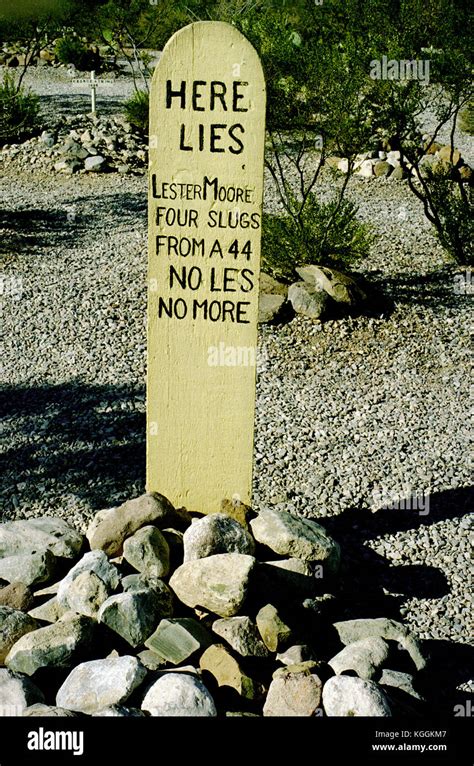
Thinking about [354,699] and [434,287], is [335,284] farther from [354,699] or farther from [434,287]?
[354,699]

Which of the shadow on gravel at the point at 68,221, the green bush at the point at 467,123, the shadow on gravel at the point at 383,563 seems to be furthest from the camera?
the green bush at the point at 467,123

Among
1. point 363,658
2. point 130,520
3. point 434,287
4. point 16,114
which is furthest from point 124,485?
point 16,114

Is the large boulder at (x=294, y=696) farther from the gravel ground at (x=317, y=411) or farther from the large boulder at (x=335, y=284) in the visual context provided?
the large boulder at (x=335, y=284)

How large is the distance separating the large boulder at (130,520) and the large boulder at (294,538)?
0.39m

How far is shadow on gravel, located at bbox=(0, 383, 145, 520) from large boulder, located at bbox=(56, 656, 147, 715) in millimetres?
1726

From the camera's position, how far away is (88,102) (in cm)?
1584

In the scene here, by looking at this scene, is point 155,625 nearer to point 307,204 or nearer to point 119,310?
point 119,310

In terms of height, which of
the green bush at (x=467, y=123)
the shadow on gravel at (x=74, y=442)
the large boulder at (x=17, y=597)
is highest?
the green bush at (x=467, y=123)

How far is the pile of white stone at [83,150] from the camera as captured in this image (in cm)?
1173

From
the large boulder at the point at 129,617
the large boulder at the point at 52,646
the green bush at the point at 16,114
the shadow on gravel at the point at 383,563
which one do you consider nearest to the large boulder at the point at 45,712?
the large boulder at the point at 52,646

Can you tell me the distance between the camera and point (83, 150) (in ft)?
39.8

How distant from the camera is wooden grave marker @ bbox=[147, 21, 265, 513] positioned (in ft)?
11.1

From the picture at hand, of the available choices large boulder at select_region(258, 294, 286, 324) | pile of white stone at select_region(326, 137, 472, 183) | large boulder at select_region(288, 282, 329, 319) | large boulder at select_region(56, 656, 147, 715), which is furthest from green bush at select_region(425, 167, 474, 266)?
large boulder at select_region(56, 656, 147, 715)

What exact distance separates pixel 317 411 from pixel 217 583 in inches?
97.0
